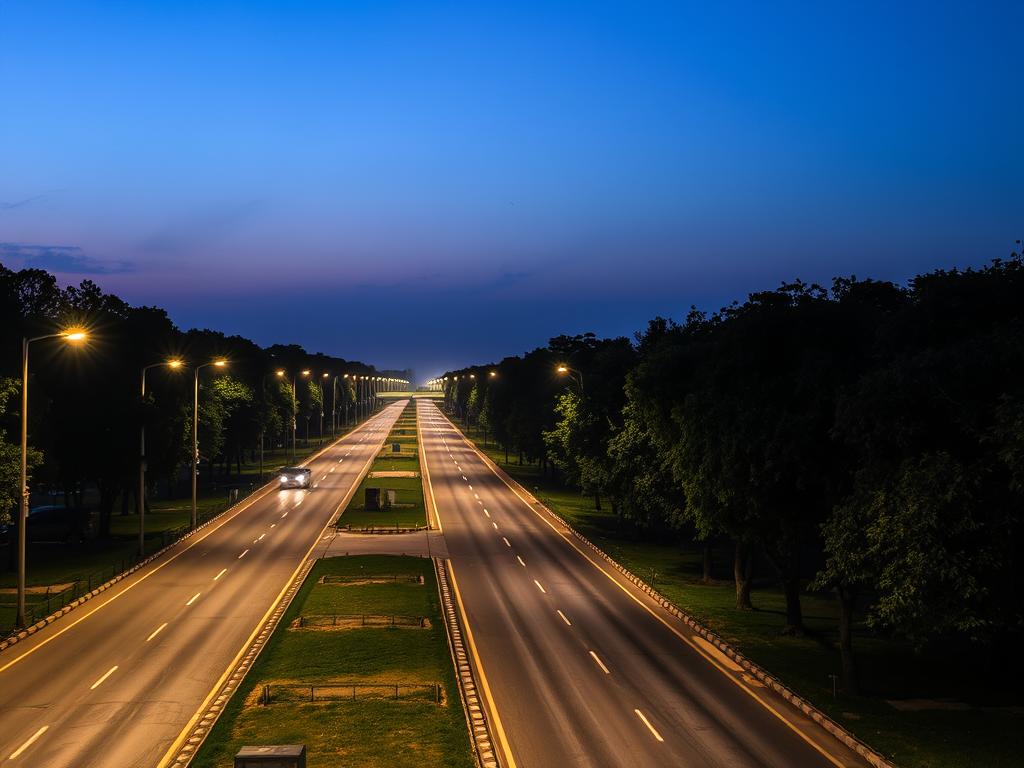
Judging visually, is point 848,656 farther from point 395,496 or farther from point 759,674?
point 395,496

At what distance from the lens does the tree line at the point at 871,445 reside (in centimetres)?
2267

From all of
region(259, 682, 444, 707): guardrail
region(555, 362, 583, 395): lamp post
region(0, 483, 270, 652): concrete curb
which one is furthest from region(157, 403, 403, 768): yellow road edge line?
region(555, 362, 583, 395): lamp post

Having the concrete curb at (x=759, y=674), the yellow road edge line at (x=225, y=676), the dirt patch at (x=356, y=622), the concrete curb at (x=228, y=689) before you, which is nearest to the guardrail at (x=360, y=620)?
the dirt patch at (x=356, y=622)

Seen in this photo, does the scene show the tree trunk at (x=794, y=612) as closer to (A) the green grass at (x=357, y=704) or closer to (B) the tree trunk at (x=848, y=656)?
(B) the tree trunk at (x=848, y=656)

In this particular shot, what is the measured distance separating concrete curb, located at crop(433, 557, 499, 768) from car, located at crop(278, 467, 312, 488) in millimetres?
51800

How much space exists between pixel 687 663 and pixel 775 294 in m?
16.1

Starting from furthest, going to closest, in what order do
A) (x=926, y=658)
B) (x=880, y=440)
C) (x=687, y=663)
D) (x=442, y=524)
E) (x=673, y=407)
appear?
1. (x=442, y=524)
2. (x=673, y=407)
3. (x=926, y=658)
4. (x=687, y=663)
5. (x=880, y=440)

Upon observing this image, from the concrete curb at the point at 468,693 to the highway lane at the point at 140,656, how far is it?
299 inches

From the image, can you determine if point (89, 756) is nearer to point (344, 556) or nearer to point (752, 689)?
point (752, 689)

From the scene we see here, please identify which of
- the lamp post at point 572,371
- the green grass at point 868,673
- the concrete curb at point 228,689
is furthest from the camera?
the lamp post at point 572,371

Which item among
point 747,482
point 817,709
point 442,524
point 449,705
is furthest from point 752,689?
point 442,524

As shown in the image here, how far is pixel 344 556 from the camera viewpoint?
5509 cm

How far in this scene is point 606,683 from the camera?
29.7 meters

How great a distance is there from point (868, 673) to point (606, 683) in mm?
9933
